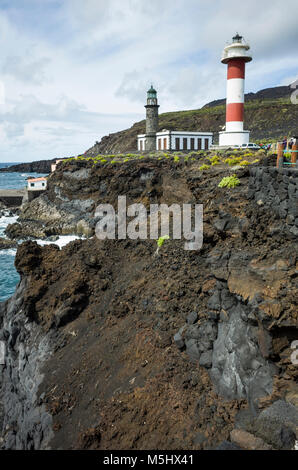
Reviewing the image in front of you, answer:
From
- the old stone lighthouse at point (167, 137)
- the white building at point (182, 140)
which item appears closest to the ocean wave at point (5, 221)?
the old stone lighthouse at point (167, 137)

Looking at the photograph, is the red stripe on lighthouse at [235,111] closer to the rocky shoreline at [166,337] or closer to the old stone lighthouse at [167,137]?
the old stone lighthouse at [167,137]

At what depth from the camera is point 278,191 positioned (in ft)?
31.9

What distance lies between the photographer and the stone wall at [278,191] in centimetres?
901

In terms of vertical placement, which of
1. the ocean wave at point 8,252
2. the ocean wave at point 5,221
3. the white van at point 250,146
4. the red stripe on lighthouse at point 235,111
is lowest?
the ocean wave at point 8,252

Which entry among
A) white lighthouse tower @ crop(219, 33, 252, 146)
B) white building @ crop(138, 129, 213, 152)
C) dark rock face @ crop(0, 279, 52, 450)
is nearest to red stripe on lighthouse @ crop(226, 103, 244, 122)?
white lighthouse tower @ crop(219, 33, 252, 146)

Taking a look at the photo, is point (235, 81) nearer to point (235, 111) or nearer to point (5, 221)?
point (235, 111)

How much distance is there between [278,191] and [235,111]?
74.2 feet

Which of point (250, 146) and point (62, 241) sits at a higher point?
point (250, 146)

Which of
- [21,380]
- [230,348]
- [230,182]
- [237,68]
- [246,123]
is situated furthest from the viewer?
[246,123]

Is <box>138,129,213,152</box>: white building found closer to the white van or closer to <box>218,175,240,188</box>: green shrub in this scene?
the white van

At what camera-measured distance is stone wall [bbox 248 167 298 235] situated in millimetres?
9008

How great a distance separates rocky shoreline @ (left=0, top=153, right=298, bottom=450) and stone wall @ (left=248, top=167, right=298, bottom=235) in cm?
5

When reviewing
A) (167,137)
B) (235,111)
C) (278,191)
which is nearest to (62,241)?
(235,111)

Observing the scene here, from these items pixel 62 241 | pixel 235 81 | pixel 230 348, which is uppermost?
pixel 235 81
